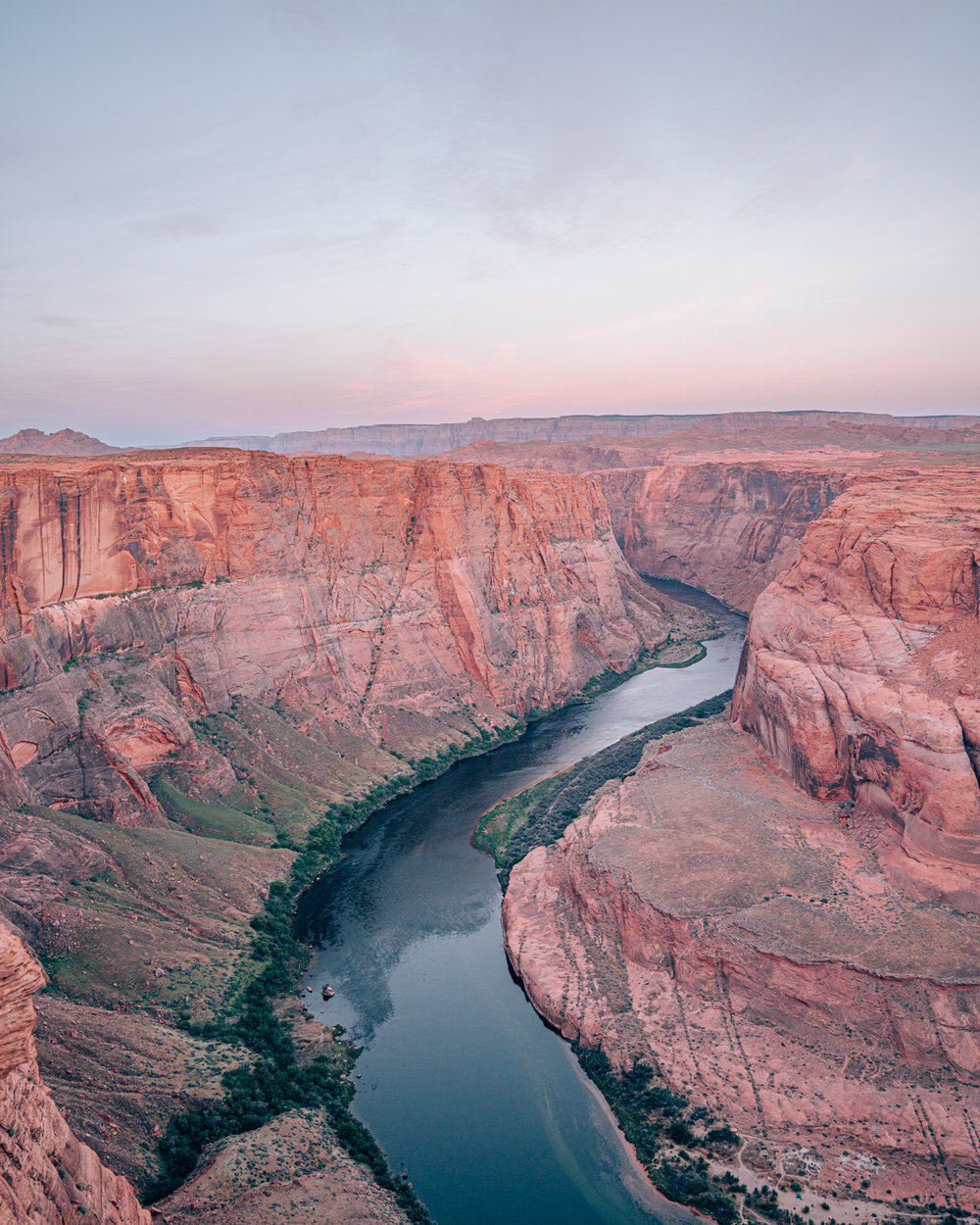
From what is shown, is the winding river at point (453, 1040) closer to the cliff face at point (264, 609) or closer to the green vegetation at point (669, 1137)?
the green vegetation at point (669, 1137)

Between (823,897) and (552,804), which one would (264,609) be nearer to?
(552,804)

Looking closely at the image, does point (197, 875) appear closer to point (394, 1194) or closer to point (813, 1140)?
point (394, 1194)

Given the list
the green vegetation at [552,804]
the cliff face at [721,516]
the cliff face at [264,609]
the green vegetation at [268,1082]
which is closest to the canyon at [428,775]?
the cliff face at [264,609]

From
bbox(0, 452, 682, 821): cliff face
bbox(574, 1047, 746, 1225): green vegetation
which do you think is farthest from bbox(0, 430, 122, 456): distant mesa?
bbox(574, 1047, 746, 1225): green vegetation

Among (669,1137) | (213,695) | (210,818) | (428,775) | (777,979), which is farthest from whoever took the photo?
(428,775)

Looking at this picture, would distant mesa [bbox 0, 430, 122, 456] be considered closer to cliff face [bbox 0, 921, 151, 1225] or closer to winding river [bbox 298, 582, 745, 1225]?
winding river [bbox 298, 582, 745, 1225]

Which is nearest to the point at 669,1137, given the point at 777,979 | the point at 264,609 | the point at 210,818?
the point at 777,979
